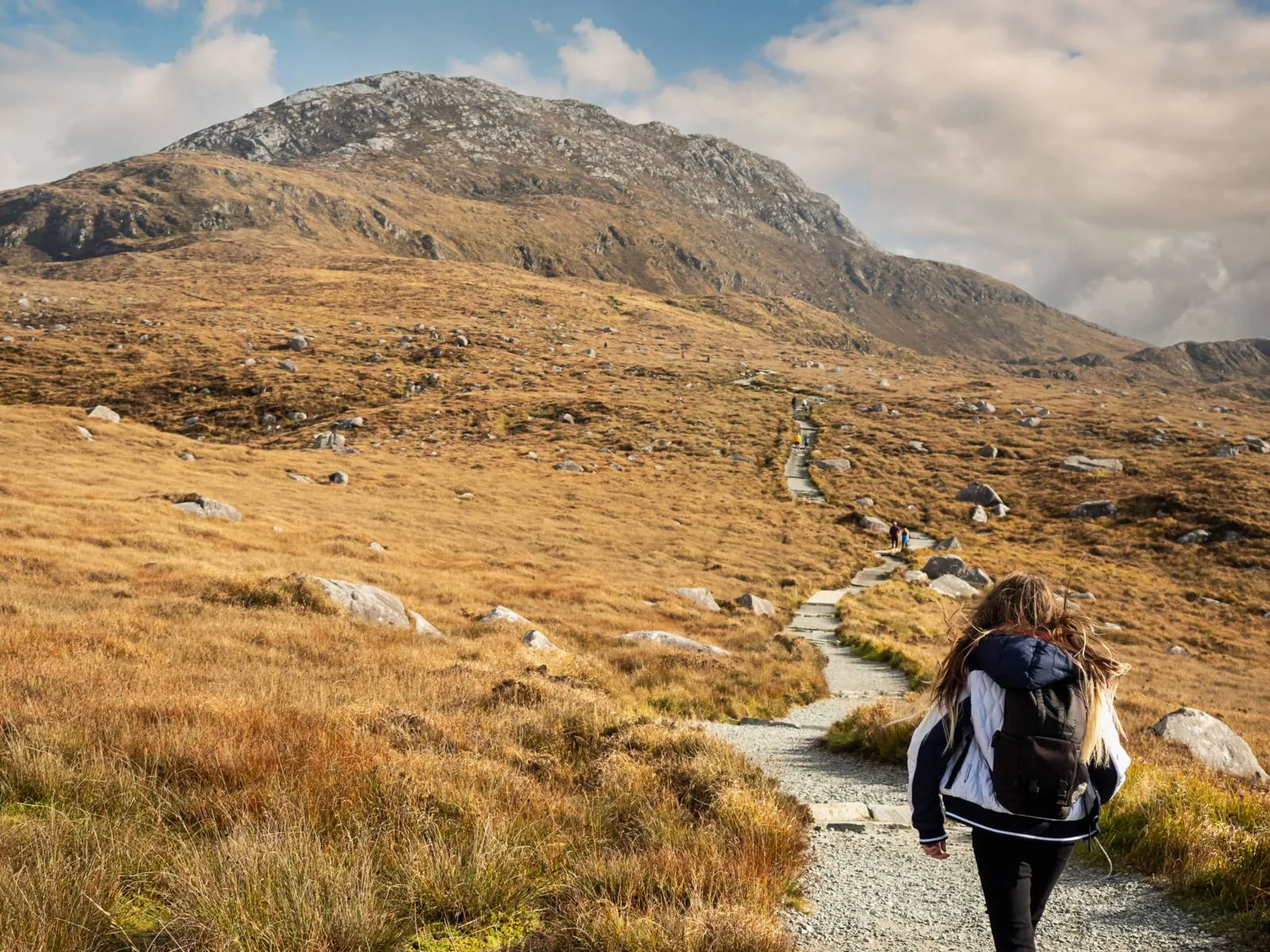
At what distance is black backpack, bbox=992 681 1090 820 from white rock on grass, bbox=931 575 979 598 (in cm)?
3465

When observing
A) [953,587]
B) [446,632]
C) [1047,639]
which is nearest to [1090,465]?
[953,587]

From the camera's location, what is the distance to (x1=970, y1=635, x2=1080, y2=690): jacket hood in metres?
3.43

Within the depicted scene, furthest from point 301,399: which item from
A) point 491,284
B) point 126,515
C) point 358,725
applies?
point 491,284

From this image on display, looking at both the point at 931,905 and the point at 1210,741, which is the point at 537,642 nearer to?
the point at 931,905

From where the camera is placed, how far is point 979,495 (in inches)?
2276

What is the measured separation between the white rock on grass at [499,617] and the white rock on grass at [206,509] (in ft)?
49.3

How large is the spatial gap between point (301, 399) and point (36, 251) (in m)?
165

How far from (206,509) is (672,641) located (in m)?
20.4

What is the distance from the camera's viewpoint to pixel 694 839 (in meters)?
5.15

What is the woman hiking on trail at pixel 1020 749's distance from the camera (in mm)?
3395

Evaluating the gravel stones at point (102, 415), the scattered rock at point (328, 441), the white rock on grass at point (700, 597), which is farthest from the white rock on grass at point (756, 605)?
the gravel stones at point (102, 415)

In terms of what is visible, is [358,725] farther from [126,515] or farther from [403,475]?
[403,475]

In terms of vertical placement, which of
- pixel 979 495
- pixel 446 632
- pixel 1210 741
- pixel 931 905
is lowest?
pixel 446 632

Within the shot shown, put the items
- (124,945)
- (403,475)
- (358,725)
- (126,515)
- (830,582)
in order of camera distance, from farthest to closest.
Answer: (403,475)
(830,582)
(126,515)
(358,725)
(124,945)
